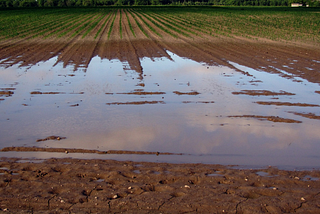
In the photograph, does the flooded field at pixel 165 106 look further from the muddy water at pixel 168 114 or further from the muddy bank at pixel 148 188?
the muddy bank at pixel 148 188

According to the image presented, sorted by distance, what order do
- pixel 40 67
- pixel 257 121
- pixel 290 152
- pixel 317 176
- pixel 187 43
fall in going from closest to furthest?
1. pixel 317 176
2. pixel 290 152
3. pixel 257 121
4. pixel 40 67
5. pixel 187 43

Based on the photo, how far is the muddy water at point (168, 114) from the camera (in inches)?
295

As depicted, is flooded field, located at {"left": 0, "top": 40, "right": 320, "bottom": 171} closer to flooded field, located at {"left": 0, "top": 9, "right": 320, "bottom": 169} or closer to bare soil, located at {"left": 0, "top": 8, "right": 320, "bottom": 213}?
flooded field, located at {"left": 0, "top": 9, "right": 320, "bottom": 169}

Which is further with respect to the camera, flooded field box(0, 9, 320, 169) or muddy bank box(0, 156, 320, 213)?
flooded field box(0, 9, 320, 169)

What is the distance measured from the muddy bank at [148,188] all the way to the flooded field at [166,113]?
1.92ft

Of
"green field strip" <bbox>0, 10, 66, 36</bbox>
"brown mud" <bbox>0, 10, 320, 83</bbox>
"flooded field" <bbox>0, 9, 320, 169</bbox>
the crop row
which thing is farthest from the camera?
"green field strip" <bbox>0, 10, 66, 36</bbox>

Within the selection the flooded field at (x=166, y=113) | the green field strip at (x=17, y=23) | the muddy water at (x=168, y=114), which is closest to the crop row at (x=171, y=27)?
the green field strip at (x=17, y=23)

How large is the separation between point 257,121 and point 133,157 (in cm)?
379

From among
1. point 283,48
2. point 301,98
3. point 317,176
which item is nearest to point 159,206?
point 317,176

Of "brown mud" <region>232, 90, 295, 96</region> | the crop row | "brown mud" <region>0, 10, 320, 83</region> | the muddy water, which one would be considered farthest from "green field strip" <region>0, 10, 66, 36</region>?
"brown mud" <region>232, 90, 295, 96</region>

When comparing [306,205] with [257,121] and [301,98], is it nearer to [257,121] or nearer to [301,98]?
[257,121]

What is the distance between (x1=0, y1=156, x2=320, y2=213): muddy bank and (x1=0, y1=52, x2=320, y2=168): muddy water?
576mm

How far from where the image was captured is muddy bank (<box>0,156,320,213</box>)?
4938 millimetres

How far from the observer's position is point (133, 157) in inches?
275
